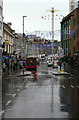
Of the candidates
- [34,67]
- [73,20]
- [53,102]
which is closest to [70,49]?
[73,20]

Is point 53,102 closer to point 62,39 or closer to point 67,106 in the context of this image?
point 67,106

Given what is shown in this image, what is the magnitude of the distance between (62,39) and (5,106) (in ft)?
320

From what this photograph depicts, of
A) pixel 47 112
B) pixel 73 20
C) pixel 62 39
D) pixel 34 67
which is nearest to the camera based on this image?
pixel 47 112

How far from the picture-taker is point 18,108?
1423 centimetres

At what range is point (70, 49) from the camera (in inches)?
3760

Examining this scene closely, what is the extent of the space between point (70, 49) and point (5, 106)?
3228 inches

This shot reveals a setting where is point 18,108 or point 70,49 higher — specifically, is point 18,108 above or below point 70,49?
below

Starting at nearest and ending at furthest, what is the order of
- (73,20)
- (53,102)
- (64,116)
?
(64,116)
(53,102)
(73,20)

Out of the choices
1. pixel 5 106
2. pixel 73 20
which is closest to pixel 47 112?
pixel 5 106

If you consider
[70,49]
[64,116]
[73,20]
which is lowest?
[64,116]

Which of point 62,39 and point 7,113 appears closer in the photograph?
point 7,113

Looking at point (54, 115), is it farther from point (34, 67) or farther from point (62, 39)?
point (62, 39)

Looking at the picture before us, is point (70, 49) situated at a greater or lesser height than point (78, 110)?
greater

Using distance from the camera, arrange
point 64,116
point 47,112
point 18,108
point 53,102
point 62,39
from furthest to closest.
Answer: point 62,39
point 53,102
point 18,108
point 47,112
point 64,116
